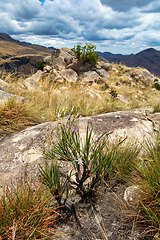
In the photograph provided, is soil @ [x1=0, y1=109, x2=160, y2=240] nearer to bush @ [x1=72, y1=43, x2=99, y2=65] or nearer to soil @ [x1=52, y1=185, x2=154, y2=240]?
soil @ [x1=52, y1=185, x2=154, y2=240]

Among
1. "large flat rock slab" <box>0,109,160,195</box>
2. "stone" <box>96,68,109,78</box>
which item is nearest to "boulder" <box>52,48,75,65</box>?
"stone" <box>96,68,109,78</box>

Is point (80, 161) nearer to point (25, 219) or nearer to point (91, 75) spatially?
point (25, 219)

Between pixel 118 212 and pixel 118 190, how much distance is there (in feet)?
0.90

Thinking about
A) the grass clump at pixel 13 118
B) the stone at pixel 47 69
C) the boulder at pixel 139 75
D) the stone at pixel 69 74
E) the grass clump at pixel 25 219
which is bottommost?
the grass clump at pixel 25 219

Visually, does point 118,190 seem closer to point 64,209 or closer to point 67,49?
point 64,209

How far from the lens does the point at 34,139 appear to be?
2541 mm

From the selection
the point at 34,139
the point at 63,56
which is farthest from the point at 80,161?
the point at 63,56

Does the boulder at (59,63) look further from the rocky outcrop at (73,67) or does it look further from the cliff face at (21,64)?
the cliff face at (21,64)

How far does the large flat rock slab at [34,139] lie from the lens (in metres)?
2.00

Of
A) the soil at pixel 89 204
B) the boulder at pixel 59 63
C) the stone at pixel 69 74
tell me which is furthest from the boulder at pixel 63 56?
the soil at pixel 89 204

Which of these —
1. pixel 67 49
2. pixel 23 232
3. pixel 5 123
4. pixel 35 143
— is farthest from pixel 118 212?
pixel 67 49

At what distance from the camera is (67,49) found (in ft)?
58.7

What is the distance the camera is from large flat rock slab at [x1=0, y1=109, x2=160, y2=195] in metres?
2.00

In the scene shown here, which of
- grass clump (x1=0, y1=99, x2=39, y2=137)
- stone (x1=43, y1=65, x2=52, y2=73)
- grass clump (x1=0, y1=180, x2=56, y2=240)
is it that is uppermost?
stone (x1=43, y1=65, x2=52, y2=73)
